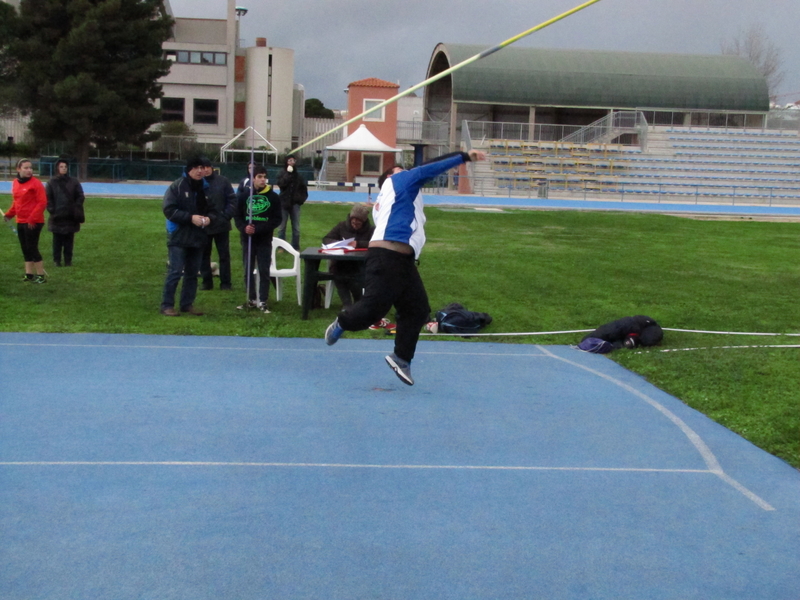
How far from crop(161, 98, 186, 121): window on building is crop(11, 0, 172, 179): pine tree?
13.5 m

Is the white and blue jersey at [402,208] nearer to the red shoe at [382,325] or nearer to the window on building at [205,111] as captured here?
the red shoe at [382,325]

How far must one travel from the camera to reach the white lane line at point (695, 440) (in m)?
5.63

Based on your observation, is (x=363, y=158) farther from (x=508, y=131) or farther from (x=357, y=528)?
(x=357, y=528)

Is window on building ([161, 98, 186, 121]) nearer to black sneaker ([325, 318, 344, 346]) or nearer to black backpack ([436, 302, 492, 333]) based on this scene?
black backpack ([436, 302, 492, 333])

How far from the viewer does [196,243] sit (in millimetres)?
11047

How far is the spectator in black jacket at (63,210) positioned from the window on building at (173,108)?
49.5 metres

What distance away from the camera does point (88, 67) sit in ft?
154

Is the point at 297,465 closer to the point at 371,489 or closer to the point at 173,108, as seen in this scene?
the point at 371,489

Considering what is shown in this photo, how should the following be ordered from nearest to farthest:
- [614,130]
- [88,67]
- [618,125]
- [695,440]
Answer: [695,440], [88,67], [614,130], [618,125]

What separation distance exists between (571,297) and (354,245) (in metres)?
3.80

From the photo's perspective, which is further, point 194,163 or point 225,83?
point 225,83

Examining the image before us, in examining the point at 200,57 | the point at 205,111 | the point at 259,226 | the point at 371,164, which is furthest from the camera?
the point at 205,111

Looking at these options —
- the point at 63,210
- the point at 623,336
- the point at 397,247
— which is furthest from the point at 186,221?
the point at 623,336

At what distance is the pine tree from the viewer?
4622 centimetres
